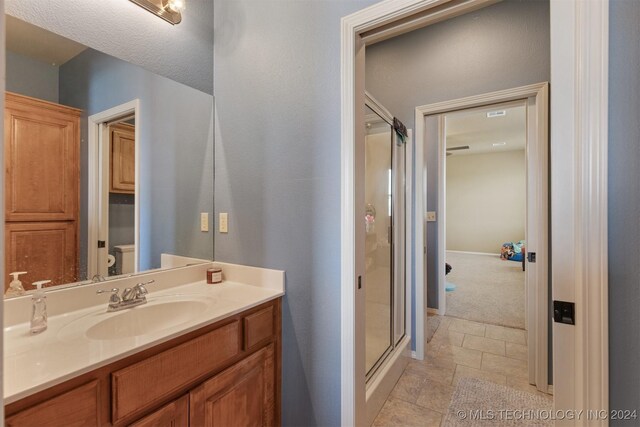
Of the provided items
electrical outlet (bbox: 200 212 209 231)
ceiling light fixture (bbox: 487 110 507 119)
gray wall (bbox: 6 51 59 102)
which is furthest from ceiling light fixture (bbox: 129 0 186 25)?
ceiling light fixture (bbox: 487 110 507 119)

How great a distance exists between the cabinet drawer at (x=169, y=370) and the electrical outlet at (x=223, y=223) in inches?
25.8

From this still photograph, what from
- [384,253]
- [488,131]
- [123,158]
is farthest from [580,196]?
[488,131]

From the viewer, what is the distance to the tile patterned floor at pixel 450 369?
5.91ft

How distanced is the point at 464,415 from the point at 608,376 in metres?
1.22

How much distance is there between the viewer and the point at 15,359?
81 centimetres

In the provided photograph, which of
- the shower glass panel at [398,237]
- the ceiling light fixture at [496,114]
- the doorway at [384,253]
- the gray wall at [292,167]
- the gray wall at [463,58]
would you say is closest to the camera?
the gray wall at [292,167]

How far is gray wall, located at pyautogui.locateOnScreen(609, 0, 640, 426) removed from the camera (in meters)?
0.81

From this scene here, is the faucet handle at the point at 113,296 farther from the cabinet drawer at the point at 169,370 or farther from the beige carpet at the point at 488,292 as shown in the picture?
the beige carpet at the point at 488,292

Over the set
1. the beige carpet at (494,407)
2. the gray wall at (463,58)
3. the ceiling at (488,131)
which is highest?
the ceiling at (488,131)

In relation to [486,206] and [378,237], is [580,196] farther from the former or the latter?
[486,206]

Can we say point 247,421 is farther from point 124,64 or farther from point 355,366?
point 124,64

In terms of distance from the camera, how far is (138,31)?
1405 mm

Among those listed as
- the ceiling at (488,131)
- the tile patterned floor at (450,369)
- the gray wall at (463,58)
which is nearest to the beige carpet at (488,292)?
the tile patterned floor at (450,369)

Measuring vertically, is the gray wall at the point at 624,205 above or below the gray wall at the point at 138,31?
below
